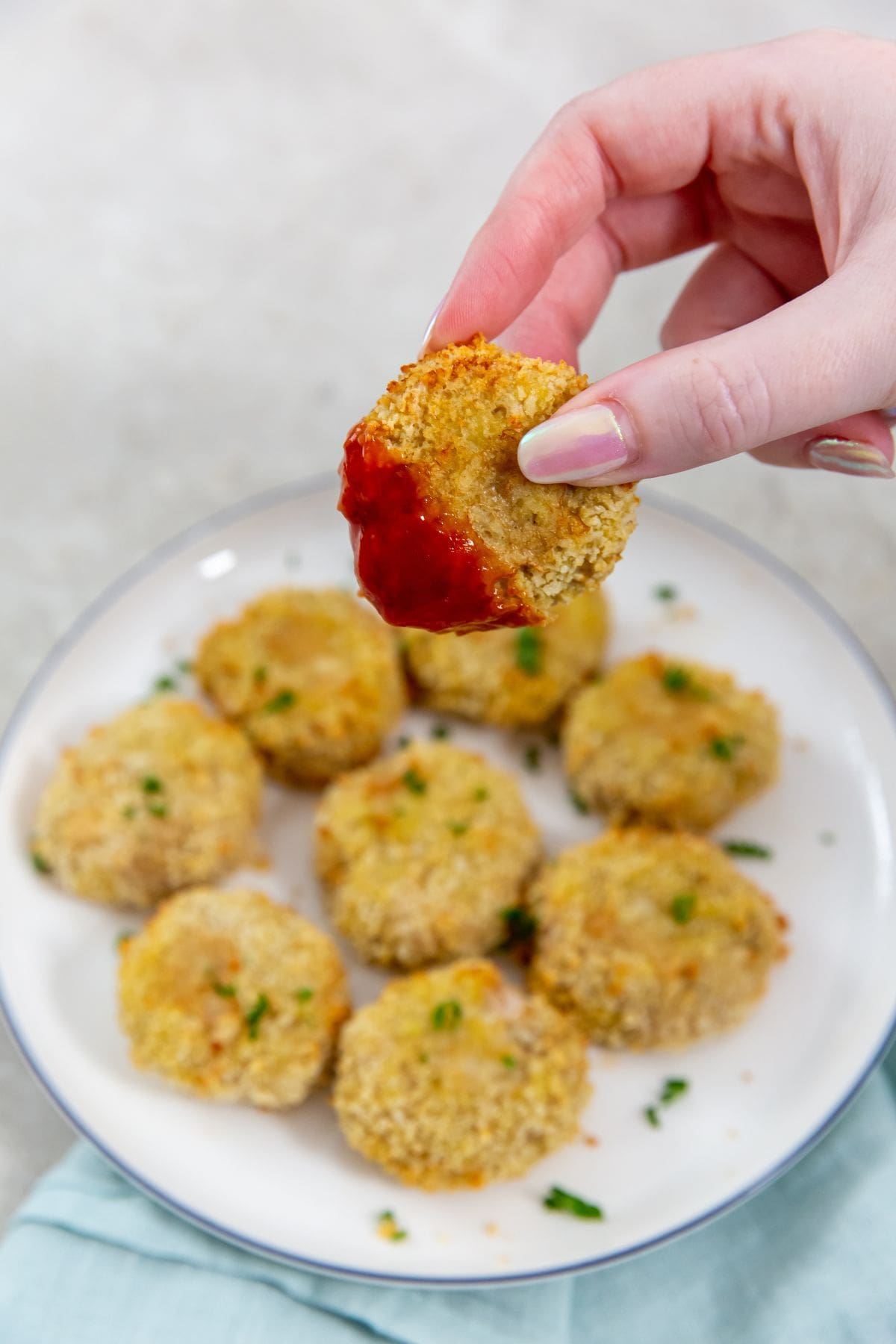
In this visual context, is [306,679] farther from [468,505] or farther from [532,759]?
[468,505]

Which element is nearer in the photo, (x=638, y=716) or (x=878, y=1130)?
(x=878, y=1130)

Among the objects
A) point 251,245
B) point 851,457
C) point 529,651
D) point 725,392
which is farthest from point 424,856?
point 251,245

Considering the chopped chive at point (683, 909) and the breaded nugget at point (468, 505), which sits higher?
the breaded nugget at point (468, 505)

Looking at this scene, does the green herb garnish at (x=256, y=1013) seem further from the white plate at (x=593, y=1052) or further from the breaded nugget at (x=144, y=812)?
the breaded nugget at (x=144, y=812)

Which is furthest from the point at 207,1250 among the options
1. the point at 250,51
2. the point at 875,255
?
the point at 250,51

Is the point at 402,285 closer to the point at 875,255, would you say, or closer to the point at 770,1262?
the point at 875,255

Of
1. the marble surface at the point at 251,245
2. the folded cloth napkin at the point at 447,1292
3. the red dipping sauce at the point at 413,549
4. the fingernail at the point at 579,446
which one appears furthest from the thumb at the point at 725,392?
the marble surface at the point at 251,245
